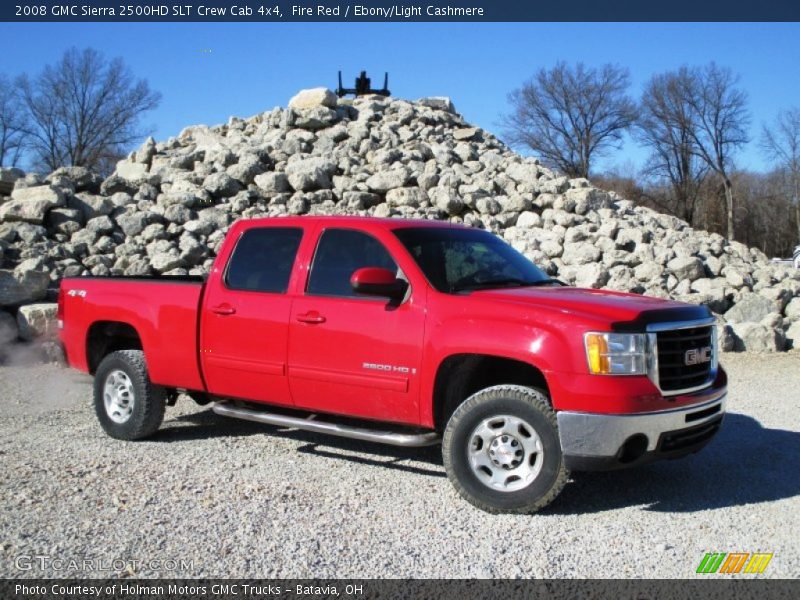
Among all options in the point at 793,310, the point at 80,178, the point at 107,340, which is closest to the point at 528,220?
the point at 793,310

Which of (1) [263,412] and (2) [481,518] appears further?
(1) [263,412]

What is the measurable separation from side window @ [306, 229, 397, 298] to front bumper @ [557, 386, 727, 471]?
1.75 metres

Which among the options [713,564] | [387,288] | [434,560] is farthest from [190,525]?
[713,564]

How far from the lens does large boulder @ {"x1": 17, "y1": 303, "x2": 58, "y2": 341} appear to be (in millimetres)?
10953

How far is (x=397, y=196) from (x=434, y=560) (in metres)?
13.6

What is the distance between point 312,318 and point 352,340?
403mm

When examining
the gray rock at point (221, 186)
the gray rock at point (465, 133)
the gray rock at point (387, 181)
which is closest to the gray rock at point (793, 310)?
the gray rock at point (387, 181)

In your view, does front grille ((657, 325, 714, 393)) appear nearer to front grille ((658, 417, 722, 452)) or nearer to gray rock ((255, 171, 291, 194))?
front grille ((658, 417, 722, 452))

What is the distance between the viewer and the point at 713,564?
13.6 feet

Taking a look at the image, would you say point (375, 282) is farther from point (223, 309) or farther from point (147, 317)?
point (147, 317)

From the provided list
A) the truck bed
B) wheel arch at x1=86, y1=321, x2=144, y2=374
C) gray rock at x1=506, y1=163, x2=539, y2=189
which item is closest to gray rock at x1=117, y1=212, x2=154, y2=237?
the truck bed

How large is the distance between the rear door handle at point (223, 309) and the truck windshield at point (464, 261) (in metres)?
1.49

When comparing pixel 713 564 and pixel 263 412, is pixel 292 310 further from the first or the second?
pixel 713 564

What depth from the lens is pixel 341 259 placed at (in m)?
5.79
